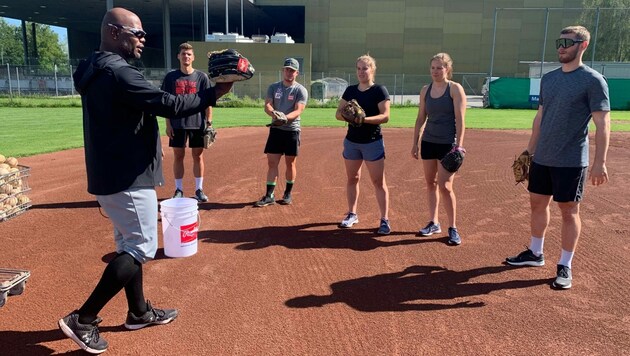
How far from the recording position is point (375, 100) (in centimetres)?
577

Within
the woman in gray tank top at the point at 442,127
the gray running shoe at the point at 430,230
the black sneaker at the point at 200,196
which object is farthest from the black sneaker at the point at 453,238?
the black sneaker at the point at 200,196

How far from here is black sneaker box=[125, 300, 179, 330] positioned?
3537mm

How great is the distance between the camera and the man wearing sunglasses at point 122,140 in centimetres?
300

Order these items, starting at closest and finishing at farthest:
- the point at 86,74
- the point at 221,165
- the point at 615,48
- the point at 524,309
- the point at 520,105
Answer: the point at 86,74, the point at 524,309, the point at 221,165, the point at 520,105, the point at 615,48

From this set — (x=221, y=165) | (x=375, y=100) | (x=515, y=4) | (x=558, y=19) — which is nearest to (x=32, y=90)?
(x=221, y=165)

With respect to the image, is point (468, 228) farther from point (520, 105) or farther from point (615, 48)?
point (615, 48)

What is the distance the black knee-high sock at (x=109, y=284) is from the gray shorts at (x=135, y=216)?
3.7 inches

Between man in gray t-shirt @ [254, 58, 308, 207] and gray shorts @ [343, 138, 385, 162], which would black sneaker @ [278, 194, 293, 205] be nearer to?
man in gray t-shirt @ [254, 58, 308, 207]

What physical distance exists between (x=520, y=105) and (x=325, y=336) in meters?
31.4

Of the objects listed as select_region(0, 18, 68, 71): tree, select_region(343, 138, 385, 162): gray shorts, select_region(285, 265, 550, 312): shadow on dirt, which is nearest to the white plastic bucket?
select_region(285, 265, 550, 312): shadow on dirt

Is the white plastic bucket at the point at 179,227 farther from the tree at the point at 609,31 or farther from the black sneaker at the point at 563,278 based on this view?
the tree at the point at 609,31

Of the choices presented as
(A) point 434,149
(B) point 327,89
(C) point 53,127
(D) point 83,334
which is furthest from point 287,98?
(B) point 327,89

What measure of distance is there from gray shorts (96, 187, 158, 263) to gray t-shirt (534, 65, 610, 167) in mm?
3548

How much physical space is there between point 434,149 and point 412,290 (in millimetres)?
1940
